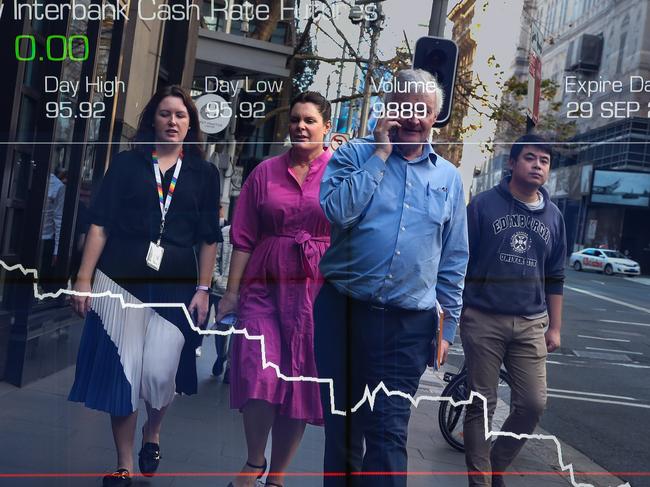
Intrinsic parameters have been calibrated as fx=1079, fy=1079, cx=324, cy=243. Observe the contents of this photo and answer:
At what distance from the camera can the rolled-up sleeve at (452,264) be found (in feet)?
11.7

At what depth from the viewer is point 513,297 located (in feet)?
13.4

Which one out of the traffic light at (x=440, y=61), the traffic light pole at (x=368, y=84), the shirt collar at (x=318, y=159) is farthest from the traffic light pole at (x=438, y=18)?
the shirt collar at (x=318, y=159)

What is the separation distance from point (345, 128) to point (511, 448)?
150 centimetres

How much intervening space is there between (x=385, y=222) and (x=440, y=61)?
71 centimetres

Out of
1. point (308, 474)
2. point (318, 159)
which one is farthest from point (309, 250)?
point (308, 474)

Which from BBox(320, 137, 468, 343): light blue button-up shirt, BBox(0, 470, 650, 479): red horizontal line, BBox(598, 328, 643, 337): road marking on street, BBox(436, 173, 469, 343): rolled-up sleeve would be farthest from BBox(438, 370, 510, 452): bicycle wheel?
BBox(320, 137, 468, 343): light blue button-up shirt

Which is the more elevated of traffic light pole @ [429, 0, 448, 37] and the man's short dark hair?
traffic light pole @ [429, 0, 448, 37]

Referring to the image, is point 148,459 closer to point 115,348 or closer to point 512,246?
point 115,348

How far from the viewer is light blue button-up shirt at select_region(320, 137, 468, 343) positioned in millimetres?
3381

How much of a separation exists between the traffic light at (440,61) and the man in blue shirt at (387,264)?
198 mm

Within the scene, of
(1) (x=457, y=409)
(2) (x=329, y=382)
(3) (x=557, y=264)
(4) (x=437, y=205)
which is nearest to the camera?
(4) (x=437, y=205)

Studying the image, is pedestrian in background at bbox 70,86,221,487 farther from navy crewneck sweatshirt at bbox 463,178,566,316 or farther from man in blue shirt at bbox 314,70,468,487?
navy crewneck sweatshirt at bbox 463,178,566,316

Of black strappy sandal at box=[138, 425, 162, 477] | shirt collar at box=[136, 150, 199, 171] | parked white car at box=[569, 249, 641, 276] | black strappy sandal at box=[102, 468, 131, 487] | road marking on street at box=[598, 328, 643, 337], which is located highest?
shirt collar at box=[136, 150, 199, 171]

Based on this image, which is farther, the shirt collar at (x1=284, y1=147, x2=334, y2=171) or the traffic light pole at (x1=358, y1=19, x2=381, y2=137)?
the shirt collar at (x1=284, y1=147, x2=334, y2=171)
